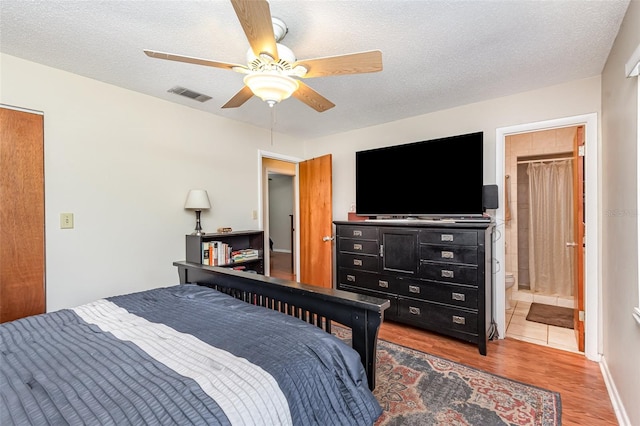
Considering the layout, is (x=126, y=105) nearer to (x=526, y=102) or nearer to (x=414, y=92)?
(x=414, y=92)

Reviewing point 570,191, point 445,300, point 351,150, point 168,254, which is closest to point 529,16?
point 445,300

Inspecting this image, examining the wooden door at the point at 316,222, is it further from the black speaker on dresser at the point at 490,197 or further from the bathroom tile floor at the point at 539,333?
the bathroom tile floor at the point at 539,333

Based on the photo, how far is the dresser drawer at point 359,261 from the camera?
317 cm

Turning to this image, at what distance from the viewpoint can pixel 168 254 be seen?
297 centimetres

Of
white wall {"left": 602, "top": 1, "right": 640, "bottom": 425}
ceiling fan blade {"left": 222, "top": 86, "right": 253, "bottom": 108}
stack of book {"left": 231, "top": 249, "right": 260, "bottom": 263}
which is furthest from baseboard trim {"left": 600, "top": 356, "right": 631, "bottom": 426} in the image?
stack of book {"left": 231, "top": 249, "right": 260, "bottom": 263}

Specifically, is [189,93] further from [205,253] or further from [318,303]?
[318,303]

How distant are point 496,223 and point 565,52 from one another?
4.96ft

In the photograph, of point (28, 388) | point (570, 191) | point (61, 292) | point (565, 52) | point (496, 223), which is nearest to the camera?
point (28, 388)

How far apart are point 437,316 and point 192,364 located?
2.35 metres

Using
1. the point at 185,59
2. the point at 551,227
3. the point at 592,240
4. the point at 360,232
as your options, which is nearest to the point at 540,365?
the point at 592,240

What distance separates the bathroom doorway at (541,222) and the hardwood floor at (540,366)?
40.6 inches

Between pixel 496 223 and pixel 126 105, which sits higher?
pixel 126 105

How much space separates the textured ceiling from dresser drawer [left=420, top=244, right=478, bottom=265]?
4.83ft

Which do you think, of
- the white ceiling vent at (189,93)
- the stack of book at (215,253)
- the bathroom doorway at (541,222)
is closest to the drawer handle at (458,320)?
the bathroom doorway at (541,222)
